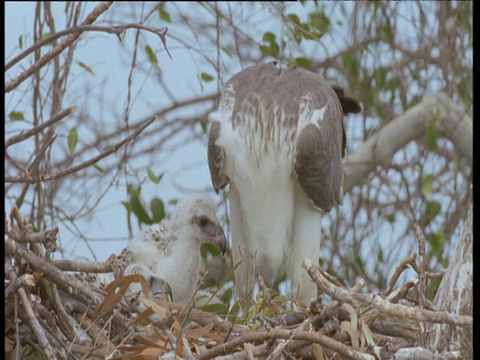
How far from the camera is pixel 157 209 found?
197 inches

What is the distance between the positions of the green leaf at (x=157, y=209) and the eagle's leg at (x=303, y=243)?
804 mm

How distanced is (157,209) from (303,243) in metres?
0.87

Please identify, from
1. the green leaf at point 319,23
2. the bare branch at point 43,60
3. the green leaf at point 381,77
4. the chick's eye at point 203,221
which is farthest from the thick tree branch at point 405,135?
the bare branch at point 43,60

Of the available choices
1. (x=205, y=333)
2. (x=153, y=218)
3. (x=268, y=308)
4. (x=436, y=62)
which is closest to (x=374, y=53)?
(x=436, y=62)

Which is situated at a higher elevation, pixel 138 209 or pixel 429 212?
pixel 138 209

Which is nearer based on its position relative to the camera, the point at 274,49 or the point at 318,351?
the point at 318,351

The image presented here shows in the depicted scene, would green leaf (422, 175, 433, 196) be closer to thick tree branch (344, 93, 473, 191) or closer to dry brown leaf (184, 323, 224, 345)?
thick tree branch (344, 93, 473, 191)

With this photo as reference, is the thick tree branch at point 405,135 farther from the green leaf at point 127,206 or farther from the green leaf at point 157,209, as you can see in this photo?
the green leaf at point 127,206

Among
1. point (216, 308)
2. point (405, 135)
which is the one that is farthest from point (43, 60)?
point (405, 135)

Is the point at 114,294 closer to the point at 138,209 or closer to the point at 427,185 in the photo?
the point at 138,209

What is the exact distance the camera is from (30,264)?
3.30 meters

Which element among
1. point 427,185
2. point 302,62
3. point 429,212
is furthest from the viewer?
point 429,212

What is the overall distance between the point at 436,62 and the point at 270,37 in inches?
40.5

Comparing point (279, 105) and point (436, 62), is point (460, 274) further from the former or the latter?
point (436, 62)
